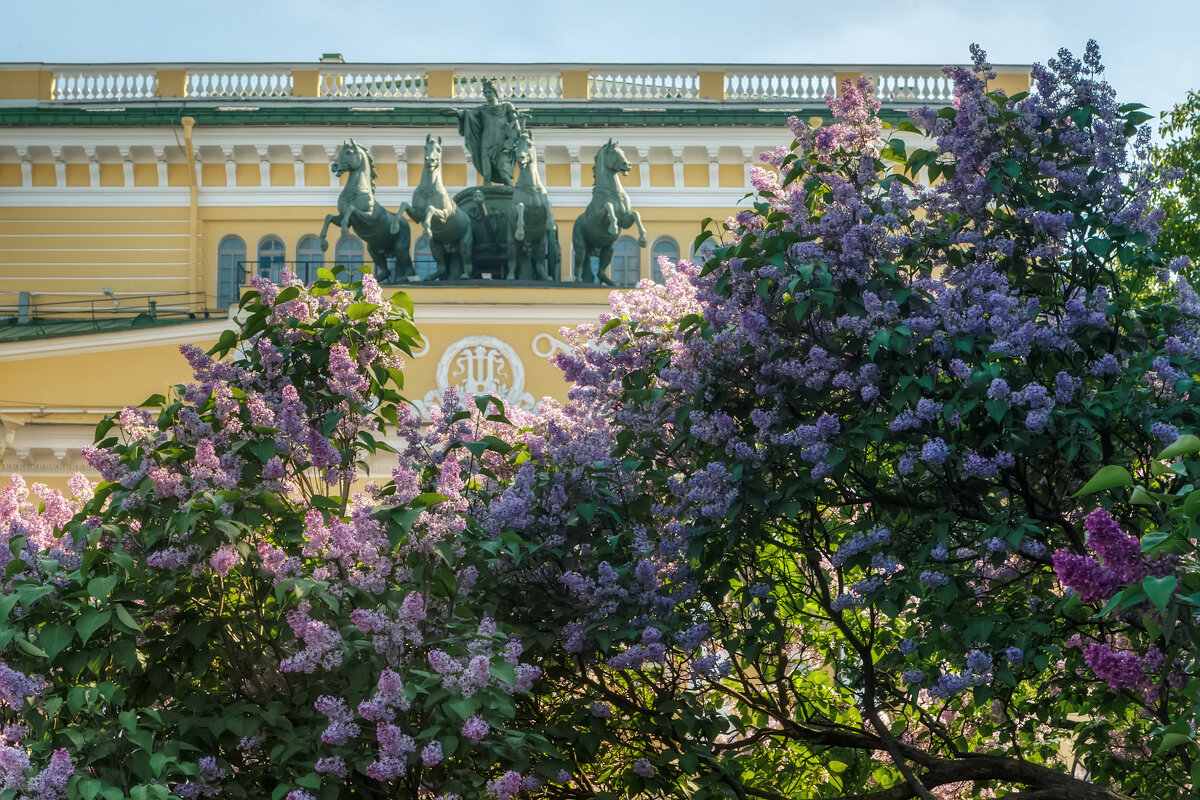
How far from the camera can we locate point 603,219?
79.4ft

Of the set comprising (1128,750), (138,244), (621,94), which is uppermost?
(621,94)

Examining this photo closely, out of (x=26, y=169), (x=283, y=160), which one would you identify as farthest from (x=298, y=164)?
(x=26, y=169)

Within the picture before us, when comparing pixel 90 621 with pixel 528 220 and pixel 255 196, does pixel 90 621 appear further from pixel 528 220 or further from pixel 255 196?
pixel 255 196

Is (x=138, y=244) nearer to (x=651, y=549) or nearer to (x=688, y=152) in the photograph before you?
(x=688, y=152)

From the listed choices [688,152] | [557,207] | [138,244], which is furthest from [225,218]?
[688,152]

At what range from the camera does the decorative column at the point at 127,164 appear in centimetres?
3256

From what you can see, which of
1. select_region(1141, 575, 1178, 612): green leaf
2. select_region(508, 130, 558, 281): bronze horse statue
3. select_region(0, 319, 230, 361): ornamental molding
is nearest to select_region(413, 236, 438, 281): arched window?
select_region(0, 319, 230, 361): ornamental molding

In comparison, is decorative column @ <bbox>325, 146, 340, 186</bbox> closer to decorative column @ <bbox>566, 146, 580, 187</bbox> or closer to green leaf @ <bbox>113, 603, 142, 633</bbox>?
decorative column @ <bbox>566, 146, 580, 187</bbox>

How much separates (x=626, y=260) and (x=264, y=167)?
7055mm

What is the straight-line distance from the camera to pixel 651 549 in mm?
7066

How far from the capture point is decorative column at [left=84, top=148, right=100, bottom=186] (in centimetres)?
3266

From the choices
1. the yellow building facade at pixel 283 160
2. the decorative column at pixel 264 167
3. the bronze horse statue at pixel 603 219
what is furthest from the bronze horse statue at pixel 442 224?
the decorative column at pixel 264 167

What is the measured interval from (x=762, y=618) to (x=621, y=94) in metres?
27.5

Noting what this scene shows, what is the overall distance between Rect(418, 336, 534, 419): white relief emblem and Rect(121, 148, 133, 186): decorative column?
12589 millimetres
